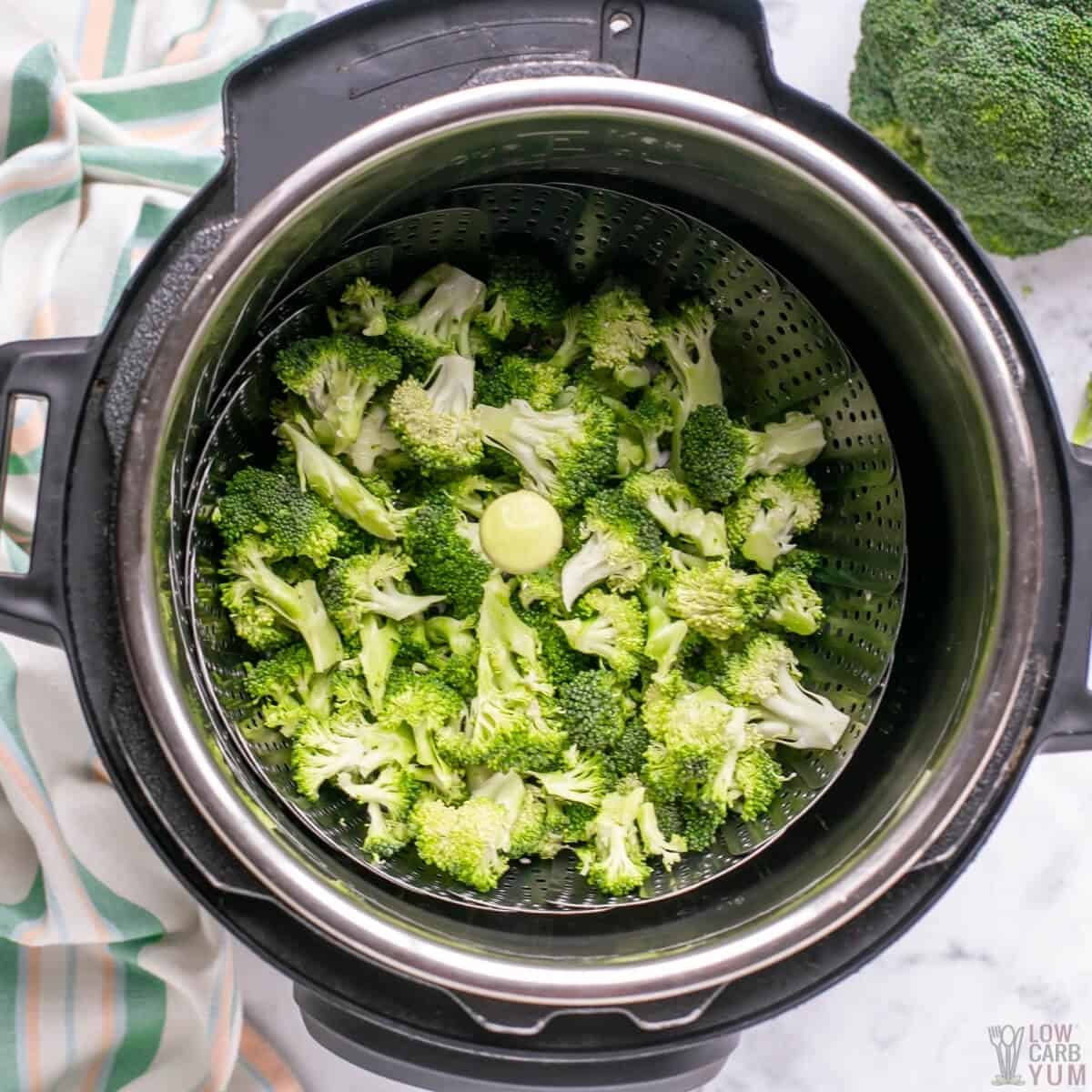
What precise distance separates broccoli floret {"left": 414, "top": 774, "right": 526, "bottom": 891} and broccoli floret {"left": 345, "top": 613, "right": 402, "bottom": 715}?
0.50 feet

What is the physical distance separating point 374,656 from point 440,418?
1.06ft

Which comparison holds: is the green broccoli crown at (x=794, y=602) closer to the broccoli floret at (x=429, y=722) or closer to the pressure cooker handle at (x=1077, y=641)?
the pressure cooker handle at (x=1077, y=641)

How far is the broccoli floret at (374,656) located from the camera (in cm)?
144

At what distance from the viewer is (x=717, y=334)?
151cm

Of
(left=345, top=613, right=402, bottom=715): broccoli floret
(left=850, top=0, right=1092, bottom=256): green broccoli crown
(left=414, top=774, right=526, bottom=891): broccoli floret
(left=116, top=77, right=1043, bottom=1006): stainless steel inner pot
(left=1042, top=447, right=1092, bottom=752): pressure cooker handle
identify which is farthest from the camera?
(left=850, top=0, right=1092, bottom=256): green broccoli crown

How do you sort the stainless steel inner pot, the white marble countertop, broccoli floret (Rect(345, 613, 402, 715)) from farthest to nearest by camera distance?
the white marble countertop < broccoli floret (Rect(345, 613, 402, 715)) < the stainless steel inner pot

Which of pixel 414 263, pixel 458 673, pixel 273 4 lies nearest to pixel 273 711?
pixel 458 673

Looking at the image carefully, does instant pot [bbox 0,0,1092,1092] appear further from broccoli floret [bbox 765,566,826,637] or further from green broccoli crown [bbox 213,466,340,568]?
broccoli floret [bbox 765,566,826,637]

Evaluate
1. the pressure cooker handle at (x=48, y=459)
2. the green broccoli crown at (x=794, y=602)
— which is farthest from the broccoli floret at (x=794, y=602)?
the pressure cooker handle at (x=48, y=459)

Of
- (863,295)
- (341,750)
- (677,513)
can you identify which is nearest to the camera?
(863,295)

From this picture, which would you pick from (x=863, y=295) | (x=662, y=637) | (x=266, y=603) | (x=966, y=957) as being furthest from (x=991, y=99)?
(x=966, y=957)

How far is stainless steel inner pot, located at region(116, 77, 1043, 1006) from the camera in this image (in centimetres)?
108

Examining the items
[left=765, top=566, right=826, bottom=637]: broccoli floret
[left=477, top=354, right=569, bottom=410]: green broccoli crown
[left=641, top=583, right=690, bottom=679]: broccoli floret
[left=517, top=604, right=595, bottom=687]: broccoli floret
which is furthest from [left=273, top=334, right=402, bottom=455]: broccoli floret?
[left=765, top=566, right=826, bottom=637]: broccoli floret

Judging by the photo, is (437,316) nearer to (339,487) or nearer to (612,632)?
(339,487)
